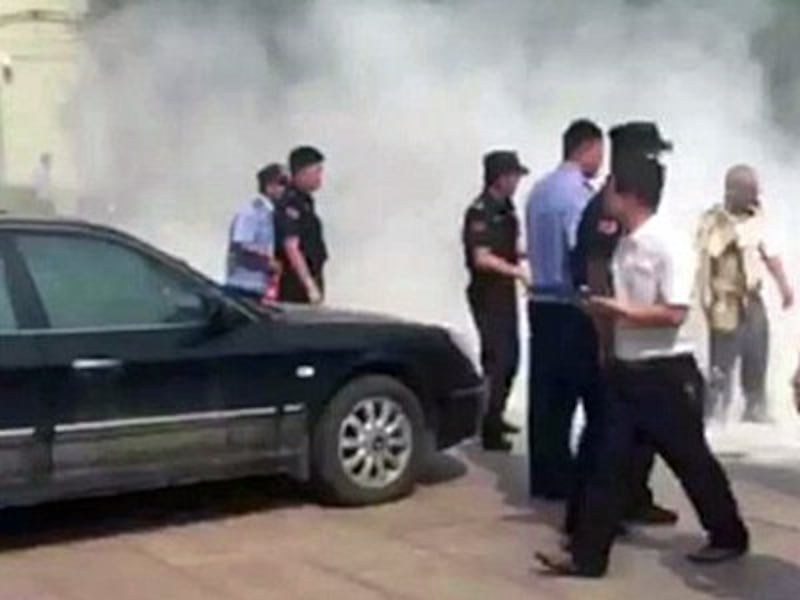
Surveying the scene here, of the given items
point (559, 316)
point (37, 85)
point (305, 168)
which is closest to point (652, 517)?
point (559, 316)

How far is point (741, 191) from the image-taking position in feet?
37.3

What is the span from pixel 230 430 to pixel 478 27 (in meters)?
15.3

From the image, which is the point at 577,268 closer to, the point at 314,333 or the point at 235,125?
the point at 314,333

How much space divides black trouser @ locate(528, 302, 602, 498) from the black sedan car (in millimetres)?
558

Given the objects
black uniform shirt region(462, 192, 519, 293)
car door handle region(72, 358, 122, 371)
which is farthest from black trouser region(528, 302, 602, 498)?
car door handle region(72, 358, 122, 371)

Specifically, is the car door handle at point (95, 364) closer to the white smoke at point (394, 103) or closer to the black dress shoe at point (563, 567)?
the black dress shoe at point (563, 567)

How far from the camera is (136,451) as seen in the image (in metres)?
7.83

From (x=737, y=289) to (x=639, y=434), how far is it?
4.56 m

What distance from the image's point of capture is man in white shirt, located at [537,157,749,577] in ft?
22.6

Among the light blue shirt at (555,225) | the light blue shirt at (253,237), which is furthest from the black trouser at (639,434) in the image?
the light blue shirt at (253,237)

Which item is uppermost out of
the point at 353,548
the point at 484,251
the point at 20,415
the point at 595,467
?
the point at 484,251

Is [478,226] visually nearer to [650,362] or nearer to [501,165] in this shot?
[501,165]

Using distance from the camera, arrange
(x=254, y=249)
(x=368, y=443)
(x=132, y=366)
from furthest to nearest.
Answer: (x=254, y=249)
(x=368, y=443)
(x=132, y=366)

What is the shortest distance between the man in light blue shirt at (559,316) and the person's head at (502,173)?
110 centimetres
